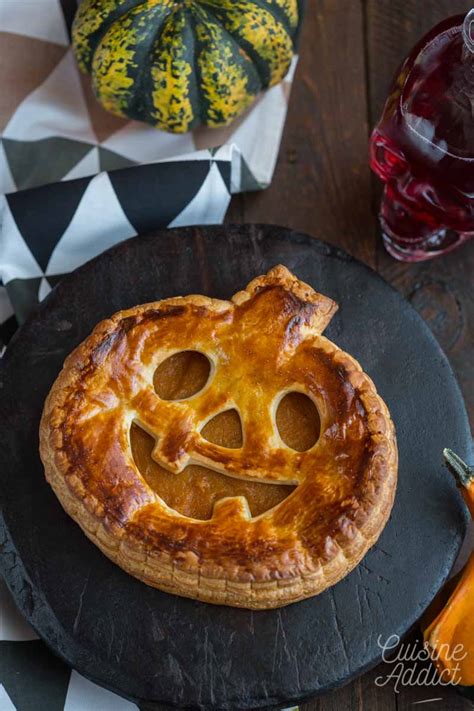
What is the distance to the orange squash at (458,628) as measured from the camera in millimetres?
1987

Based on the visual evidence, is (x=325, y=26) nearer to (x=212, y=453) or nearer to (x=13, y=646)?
(x=212, y=453)

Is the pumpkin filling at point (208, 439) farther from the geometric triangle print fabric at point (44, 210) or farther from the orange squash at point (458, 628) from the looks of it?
the geometric triangle print fabric at point (44, 210)

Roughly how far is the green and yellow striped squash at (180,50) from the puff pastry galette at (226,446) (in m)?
0.54

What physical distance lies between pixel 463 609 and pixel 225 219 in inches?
44.5

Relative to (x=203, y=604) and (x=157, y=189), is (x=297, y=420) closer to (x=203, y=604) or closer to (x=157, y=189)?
(x=203, y=604)

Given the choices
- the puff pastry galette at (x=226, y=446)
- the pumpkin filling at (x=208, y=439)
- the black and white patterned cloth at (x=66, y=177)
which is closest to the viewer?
the puff pastry galette at (x=226, y=446)

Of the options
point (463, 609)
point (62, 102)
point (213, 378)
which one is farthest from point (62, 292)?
point (463, 609)

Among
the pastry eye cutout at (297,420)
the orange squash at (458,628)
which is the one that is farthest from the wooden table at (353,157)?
the pastry eye cutout at (297,420)

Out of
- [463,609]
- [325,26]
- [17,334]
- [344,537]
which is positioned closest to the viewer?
[344,537]

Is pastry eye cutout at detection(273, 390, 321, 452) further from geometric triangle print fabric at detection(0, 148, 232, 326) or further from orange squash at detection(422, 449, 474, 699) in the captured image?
geometric triangle print fabric at detection(0, 148, 232, 326)

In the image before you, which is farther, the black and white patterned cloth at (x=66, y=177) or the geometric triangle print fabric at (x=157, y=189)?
the geometric triangle print fabric at (x=157, y=189)

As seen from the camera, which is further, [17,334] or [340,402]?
[17,334]

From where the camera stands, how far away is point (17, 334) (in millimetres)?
2148

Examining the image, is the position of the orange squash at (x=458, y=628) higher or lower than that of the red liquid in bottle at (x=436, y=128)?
lower
